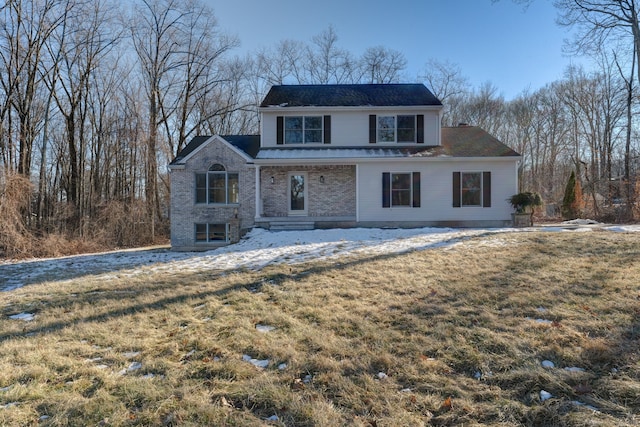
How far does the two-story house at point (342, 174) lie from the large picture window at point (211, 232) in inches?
1.7

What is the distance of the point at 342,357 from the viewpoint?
3.46 m

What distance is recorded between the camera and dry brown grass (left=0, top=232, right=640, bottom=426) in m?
2.59

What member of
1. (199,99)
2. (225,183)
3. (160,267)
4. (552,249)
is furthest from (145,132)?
(552,249)

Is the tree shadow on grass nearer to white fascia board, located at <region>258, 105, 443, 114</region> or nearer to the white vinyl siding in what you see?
the white vinyl siding

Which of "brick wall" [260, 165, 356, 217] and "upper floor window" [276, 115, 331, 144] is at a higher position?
"upper floor window" [276, 115, 331, 144]

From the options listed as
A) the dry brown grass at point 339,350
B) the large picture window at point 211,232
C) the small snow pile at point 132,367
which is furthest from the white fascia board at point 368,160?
the small snow pile at point 132,367

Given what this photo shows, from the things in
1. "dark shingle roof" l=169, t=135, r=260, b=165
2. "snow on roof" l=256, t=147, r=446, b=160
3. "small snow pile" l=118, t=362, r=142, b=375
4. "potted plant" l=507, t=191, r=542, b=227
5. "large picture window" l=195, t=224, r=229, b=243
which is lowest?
"small snow pile" l=118, t=362, r=142, b=375

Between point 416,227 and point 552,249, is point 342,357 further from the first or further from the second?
point 416,227

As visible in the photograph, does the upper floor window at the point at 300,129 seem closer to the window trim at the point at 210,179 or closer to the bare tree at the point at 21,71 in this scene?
the window trim at the point at 210,179

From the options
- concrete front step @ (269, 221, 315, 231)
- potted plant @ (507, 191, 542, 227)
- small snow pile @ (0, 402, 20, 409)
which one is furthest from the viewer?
concrete front step @ (269, 221, 315, 231)

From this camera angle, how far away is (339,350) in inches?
142

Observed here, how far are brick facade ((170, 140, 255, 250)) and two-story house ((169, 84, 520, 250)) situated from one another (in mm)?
44

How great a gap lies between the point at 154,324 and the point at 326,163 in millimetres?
10147

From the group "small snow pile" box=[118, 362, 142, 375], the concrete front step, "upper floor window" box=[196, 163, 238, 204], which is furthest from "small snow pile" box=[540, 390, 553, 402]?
"upper floor window" box=[196, 163, 238, 204]
